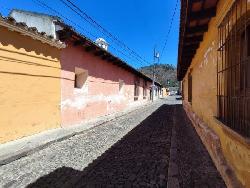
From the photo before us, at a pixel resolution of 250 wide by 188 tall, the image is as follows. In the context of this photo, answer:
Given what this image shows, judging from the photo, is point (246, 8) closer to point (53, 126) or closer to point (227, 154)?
point (227, 154)

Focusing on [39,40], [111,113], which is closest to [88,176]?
[39,40]

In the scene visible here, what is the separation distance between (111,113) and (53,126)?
6412 mm

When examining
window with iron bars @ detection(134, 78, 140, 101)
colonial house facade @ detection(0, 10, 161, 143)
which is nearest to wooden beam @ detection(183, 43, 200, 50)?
colonial house facade @ detection(0, 10, 161, 143)

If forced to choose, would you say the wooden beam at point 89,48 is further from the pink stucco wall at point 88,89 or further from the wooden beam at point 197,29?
the wooden beam at point 197,29

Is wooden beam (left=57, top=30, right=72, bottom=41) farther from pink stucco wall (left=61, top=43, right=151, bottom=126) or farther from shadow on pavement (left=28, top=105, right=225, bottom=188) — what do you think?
shadow on pavement (left=28, top=105, right=225, bottom=188)

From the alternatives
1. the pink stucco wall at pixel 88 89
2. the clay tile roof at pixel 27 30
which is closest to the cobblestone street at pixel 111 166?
the pink stucco wall at pixel 88 89

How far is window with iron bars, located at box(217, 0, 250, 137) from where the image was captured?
9.42 feet

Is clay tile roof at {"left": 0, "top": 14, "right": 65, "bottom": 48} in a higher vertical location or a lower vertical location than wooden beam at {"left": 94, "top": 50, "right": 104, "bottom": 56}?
lower

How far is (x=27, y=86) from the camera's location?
6555mm

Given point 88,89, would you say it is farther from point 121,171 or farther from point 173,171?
point 173,171

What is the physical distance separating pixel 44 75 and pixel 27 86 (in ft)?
2.75

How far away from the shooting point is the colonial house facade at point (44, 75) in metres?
5.88

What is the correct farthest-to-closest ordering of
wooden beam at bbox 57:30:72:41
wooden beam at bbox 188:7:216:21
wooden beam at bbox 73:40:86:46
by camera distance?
wooden beam at bbox 73:40:86:46, wooden beam at bbox 57:30:72:41, wooden beam at bbox 188:7:216:21

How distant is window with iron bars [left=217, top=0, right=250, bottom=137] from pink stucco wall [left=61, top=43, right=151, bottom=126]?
19.2ft
